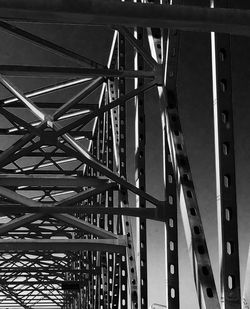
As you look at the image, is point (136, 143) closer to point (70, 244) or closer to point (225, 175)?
point (70, 244)

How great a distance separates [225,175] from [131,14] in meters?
2.04

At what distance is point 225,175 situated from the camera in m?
6.07

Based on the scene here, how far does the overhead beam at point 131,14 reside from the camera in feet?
14.3

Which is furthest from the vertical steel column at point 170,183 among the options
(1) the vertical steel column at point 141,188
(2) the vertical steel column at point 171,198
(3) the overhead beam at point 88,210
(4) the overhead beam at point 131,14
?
(4) the overhead beam at point 131,14

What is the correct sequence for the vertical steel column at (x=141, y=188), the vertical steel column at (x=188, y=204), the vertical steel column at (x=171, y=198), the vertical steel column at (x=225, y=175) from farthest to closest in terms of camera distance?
the vertical steel column at (x=141, y=188) < the vertical steel column at (x=171, y=198) < the vertical steel column at (x=188, y=204) < the vertical steel column at (x=225, y=175)

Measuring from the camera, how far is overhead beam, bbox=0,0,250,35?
436 cm

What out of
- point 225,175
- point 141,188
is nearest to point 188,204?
point 225,175

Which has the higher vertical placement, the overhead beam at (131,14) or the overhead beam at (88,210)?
the overhead beam at (88,210)

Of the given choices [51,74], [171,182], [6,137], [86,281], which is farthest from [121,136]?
[86,281]

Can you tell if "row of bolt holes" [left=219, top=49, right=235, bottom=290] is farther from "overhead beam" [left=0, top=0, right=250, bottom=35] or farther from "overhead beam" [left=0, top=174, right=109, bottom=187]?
"overhead beam" [left=0, top=174, right=109, bottom=187]

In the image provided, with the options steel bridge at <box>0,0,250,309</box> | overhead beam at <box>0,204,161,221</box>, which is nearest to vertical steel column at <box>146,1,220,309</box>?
steel bridge at <box>0,0,250,309</box>

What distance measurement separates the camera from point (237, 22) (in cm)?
437

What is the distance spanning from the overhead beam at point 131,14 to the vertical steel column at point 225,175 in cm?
176

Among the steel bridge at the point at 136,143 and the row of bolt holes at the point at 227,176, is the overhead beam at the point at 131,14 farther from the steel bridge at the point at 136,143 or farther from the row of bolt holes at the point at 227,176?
the row of bolt holes at the point at 227,176
